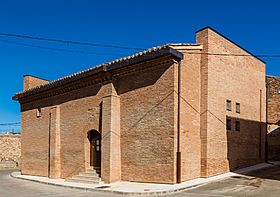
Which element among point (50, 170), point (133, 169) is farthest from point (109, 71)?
point (50, 170)

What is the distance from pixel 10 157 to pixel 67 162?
19.3 meters

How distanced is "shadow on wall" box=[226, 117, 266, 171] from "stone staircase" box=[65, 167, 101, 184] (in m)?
6.21

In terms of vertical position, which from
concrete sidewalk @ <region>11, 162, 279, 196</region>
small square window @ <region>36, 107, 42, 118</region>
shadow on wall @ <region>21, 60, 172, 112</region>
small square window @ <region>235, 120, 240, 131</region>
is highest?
shadow on wall @ <region>21, 60, 172, 112</region>

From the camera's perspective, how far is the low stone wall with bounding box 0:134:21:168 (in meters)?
33.0

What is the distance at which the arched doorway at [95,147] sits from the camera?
15.7 meters

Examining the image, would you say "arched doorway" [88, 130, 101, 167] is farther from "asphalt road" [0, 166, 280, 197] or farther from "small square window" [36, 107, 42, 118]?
"small square window" [36, 107, 42, 118]

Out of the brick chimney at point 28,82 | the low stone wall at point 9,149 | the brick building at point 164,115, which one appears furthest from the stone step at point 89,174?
the low stone wall at point 9,149

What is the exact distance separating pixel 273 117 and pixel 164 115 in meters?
12.3

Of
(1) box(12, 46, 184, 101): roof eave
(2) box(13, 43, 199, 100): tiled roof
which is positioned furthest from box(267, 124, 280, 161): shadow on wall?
(1) box(12, 46, 184, 101): roof eave

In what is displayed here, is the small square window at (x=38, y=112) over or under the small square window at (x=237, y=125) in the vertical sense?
over

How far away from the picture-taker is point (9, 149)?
33.6m

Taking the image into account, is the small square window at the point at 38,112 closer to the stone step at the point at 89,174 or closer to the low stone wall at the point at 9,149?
the stone step at the point at 89,174

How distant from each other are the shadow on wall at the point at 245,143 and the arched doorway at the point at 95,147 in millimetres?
6286

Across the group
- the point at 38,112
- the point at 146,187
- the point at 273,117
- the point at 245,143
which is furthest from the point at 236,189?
the point at 38,112
